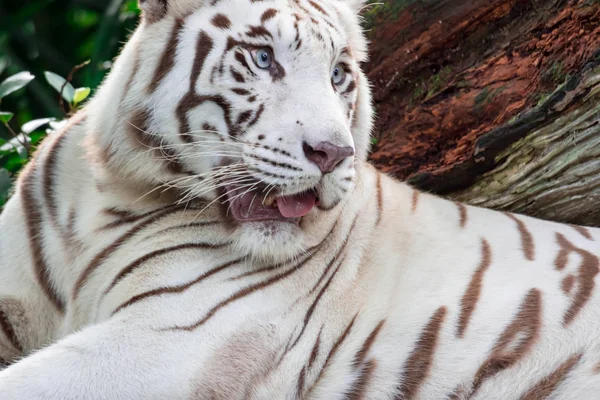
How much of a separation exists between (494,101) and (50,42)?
3.48m

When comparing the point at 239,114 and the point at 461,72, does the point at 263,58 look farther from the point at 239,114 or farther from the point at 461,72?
the point at 461,72

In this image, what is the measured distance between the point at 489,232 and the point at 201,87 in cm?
110

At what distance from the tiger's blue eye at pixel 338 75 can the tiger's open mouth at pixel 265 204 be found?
40 centimetres

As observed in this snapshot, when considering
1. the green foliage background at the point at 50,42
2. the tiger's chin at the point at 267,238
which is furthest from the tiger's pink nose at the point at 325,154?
the green foliage background at the point at 50,42

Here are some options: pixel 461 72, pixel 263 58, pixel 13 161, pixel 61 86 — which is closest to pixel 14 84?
pixel 61 86

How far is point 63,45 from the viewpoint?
559 centimetres

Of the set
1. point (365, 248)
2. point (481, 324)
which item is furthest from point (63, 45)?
point (481, 324)

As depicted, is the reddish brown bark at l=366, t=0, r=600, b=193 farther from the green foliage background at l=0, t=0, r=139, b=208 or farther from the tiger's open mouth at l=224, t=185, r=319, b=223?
the green foliage background at l=0, t=0, r=139, b=208

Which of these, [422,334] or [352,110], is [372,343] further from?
[352,110]

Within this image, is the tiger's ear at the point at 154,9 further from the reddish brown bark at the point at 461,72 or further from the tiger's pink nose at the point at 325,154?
the reddish brown bark at the point at 461,72

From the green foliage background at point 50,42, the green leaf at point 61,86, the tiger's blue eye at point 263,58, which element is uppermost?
the tiger's blue eye at point 263,58

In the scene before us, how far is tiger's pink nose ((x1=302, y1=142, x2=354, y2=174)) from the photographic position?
6.62 feet

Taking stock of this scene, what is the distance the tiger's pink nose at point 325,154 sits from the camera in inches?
79.4

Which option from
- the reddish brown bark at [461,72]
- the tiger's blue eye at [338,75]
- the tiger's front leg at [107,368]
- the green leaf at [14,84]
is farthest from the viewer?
the green leaf at [14,84]
